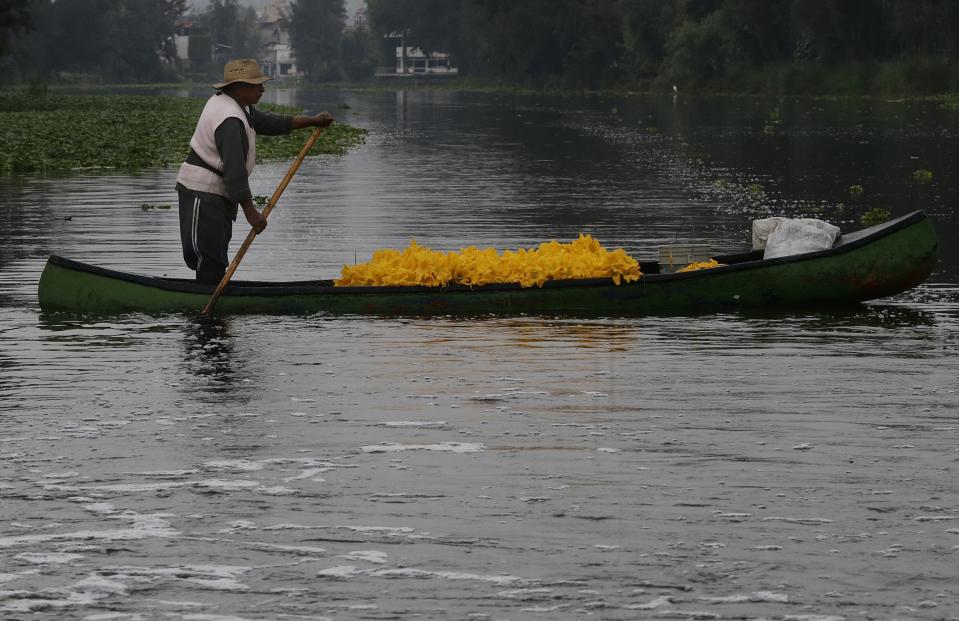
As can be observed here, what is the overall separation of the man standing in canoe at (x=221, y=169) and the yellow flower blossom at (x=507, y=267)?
1.16 m

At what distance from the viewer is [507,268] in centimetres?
1308

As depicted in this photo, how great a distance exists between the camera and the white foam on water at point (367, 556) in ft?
22.3

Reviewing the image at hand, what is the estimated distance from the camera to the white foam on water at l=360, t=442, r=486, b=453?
862cm

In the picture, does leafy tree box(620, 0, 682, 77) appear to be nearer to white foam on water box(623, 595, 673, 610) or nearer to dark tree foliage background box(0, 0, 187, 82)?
dark tree foliage background box(0, 0, 187, 82)

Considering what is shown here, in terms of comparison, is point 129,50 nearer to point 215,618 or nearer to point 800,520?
point 800,520

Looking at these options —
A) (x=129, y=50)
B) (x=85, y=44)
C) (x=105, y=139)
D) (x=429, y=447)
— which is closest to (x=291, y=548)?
(x=429, y=447)

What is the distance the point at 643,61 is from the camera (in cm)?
10788

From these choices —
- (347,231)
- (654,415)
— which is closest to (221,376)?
(654,415)

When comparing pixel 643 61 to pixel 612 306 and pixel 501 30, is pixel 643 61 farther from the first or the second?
pixel 612 306

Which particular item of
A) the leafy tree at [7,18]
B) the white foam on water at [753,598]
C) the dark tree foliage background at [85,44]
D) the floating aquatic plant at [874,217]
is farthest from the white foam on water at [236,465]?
the dark tree foliage background at [85,44]

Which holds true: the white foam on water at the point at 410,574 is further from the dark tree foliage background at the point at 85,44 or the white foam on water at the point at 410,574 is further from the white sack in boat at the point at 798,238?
the dark tree foliage background at the point at 85,44

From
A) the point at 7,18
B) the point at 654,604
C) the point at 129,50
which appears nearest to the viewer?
the point at 654,604

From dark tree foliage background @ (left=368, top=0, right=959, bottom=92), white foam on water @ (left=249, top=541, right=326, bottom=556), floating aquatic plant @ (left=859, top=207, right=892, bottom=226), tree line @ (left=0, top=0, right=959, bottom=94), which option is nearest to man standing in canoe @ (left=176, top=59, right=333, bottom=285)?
white foam on water @ (left=249, top=541, right=326, bottom=556)

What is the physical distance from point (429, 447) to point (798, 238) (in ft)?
19.4
